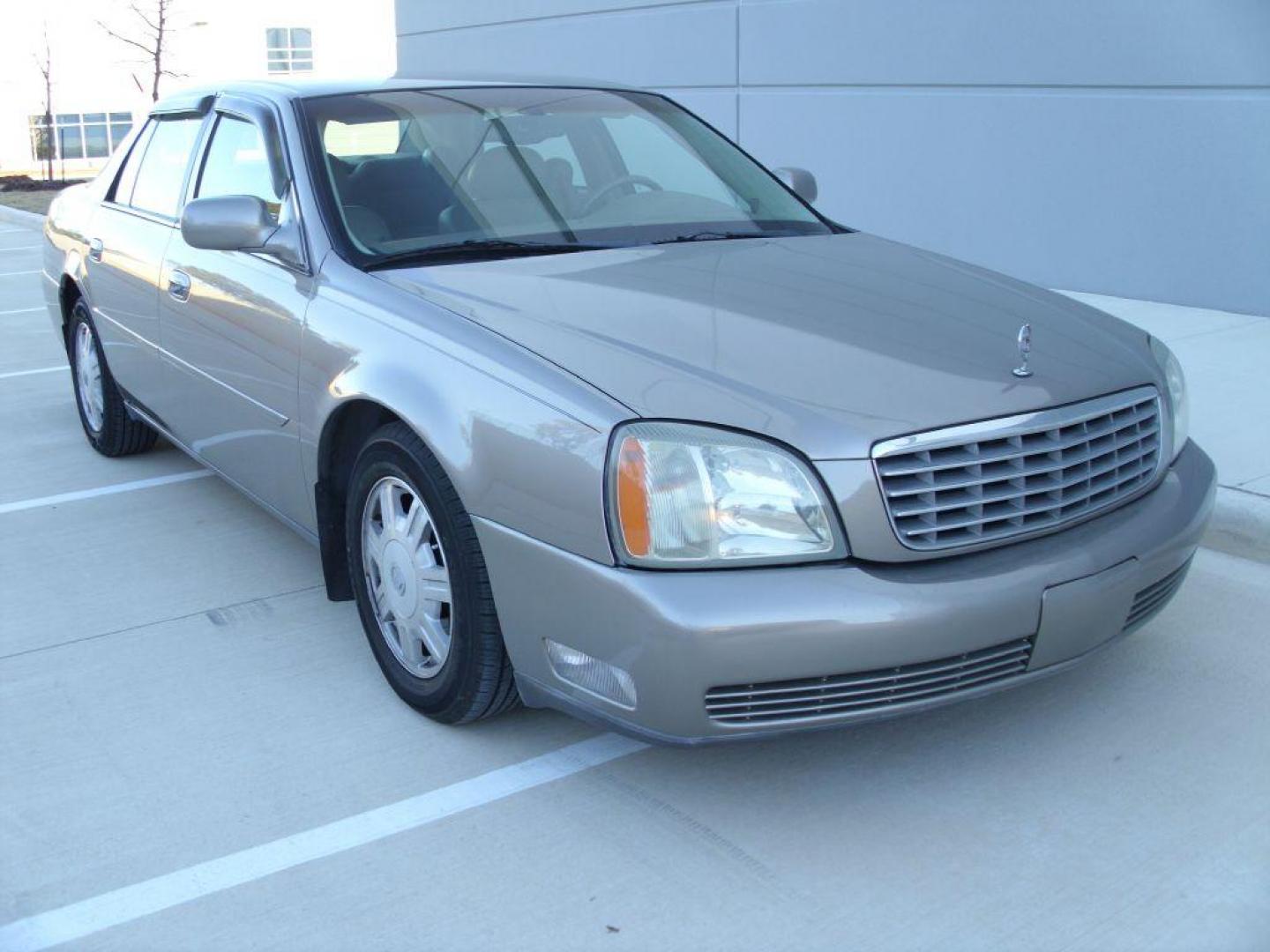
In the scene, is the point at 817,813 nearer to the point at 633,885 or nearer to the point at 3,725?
the point at 633,885

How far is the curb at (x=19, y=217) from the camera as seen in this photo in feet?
57.0

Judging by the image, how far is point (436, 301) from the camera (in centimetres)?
336

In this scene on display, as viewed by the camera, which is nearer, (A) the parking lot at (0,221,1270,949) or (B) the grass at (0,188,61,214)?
(A) the parking lot at (0,221,1270,949)

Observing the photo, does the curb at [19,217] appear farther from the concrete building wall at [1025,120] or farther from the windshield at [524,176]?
the windshield at [524,176]

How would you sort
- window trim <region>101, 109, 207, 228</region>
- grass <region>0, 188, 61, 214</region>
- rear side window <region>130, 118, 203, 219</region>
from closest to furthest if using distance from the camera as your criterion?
window trim <region>101, 109, 207, 228</region> → rear side window <region>130, 118, 203, 219</region> → grass <region>0, 188, 61, 214</region>

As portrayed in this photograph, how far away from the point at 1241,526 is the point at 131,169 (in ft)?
14.2

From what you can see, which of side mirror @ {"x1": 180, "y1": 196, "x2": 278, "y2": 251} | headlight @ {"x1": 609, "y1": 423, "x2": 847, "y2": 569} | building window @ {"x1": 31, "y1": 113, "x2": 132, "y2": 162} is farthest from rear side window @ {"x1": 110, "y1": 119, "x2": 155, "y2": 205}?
building window @ {"x1": 31, "y1": 113, "x2": 132, "y2": 162}

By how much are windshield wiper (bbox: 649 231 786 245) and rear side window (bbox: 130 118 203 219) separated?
1868 mm

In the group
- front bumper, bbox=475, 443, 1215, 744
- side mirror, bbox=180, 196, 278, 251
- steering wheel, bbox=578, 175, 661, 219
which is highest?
steering wheel, bbox=578, 175, 661, 219

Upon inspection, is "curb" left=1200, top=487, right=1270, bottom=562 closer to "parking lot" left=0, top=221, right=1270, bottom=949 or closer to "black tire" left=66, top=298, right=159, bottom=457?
"parking lot" left=0, top=221, right=1270, bottom=949

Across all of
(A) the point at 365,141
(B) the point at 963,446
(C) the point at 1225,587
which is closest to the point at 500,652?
(B) the point at 963,446

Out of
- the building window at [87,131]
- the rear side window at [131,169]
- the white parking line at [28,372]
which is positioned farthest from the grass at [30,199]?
the building window at [87,131]

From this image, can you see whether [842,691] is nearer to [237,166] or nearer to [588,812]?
[588,812]

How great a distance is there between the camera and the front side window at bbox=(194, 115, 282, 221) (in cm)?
412
